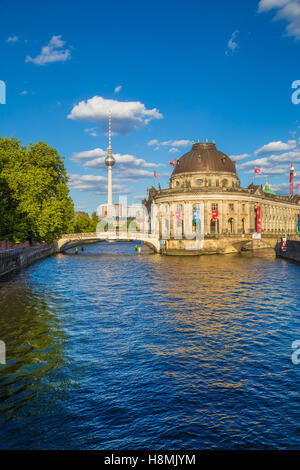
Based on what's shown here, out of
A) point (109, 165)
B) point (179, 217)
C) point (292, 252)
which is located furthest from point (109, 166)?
point (292, 252)

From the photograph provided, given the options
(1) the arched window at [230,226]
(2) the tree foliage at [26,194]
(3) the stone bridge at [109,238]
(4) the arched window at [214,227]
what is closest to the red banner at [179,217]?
(4) the arched window at [214,227]

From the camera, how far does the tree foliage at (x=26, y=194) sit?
167 ft

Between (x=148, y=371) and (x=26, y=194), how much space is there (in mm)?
40215

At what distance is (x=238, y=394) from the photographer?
16.2 m

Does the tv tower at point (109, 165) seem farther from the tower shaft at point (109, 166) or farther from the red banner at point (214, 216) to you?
the red banner at point (214, 216)

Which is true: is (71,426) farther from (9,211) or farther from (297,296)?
(9,211)

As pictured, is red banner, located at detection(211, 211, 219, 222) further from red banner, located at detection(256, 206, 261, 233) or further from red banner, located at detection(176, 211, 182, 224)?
red banner, located at detection(256, 206, 261, 233)

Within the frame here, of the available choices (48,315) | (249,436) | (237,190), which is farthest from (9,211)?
(237,190)

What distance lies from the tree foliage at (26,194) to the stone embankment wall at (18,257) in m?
3.23

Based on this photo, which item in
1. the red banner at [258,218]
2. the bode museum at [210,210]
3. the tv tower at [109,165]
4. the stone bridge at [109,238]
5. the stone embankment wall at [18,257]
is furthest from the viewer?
the tv tower at [109,165]

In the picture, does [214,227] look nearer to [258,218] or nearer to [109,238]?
[258,218]

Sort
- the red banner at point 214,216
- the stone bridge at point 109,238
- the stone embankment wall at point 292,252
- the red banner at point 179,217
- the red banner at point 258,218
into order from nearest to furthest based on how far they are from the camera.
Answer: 1. the stone embankment wall at point 292,252
2. the stone bridge at point 109,238
3. the red banner at point 214,216
4. the red banner at point 179,217
5. the red banner at point 258,218

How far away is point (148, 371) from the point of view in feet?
61.2

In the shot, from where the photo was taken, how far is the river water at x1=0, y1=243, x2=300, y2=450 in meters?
13.2
